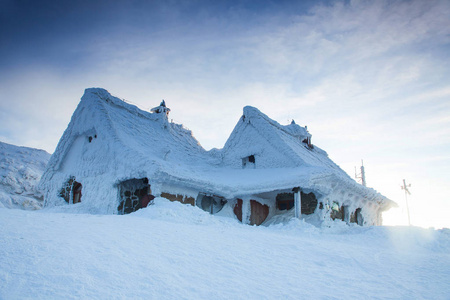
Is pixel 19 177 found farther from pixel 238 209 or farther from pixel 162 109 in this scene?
pixel 238 209

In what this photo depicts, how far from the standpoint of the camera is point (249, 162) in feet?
63.9

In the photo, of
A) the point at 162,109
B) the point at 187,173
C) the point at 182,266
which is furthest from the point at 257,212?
the point at 182,266

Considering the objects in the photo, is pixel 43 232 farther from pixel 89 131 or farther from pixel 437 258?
pixel 89 131

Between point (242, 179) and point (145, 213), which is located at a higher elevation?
point (242, 179)

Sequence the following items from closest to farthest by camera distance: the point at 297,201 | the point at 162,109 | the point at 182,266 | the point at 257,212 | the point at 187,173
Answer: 1. the point at 182,266
2. the point at 297,201
3. the point at 187,173
4. the point at 257,212
5. the point at 162,109

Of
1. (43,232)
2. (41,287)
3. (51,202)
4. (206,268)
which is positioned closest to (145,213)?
(43,232)

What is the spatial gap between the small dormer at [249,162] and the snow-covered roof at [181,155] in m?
0.25

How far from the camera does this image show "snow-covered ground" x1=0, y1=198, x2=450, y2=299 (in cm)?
371

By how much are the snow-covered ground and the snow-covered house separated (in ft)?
20.4

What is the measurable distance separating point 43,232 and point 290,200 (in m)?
12.8

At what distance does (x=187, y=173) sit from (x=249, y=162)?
5.56 metres

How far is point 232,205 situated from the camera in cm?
1611

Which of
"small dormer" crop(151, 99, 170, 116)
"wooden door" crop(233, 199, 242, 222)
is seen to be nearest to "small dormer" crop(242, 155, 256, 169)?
"wooden door" crop(233, 199, 242, 222)

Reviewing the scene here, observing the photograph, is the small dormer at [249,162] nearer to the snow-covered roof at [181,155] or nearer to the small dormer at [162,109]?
the snow-covered roof at [181,155]
